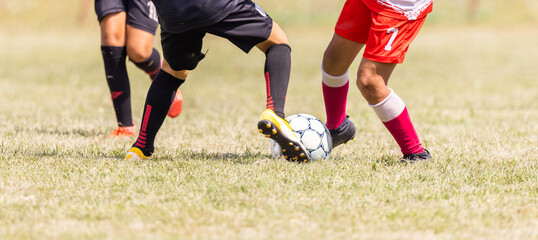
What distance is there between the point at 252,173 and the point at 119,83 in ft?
7.81

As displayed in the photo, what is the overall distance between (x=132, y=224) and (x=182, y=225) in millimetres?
228

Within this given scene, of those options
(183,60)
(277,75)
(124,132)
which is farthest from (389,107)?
(124,132)

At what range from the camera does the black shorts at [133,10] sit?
5.71m

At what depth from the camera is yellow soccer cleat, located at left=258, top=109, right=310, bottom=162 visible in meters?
3.93

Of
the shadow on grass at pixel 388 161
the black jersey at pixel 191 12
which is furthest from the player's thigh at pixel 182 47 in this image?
the shadow on grass at pixel 388 161

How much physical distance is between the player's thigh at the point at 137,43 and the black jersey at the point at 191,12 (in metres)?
1.89

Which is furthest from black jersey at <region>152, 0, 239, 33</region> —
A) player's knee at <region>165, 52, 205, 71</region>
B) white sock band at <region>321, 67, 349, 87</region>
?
white sock band at <region>321, 67, 349, 87</region>

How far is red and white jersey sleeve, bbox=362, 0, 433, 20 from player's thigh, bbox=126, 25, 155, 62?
243 centimetres

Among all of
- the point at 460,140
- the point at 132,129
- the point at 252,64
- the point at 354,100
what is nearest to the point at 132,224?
the point at 132,129

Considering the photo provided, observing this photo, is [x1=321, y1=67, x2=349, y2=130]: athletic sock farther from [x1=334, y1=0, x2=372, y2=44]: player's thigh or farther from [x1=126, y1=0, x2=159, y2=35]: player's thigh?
[x1=126, y1=0, x2=159, y2=35]: player's thigh

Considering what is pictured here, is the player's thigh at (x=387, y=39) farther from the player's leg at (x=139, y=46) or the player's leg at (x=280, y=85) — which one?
the player's leg at (x=139, y=46)

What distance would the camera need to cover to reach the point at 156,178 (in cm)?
390

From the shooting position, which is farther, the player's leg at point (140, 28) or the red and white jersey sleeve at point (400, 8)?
the player's leg at point (140, 28)

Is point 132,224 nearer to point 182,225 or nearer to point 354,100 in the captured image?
point 182,225
